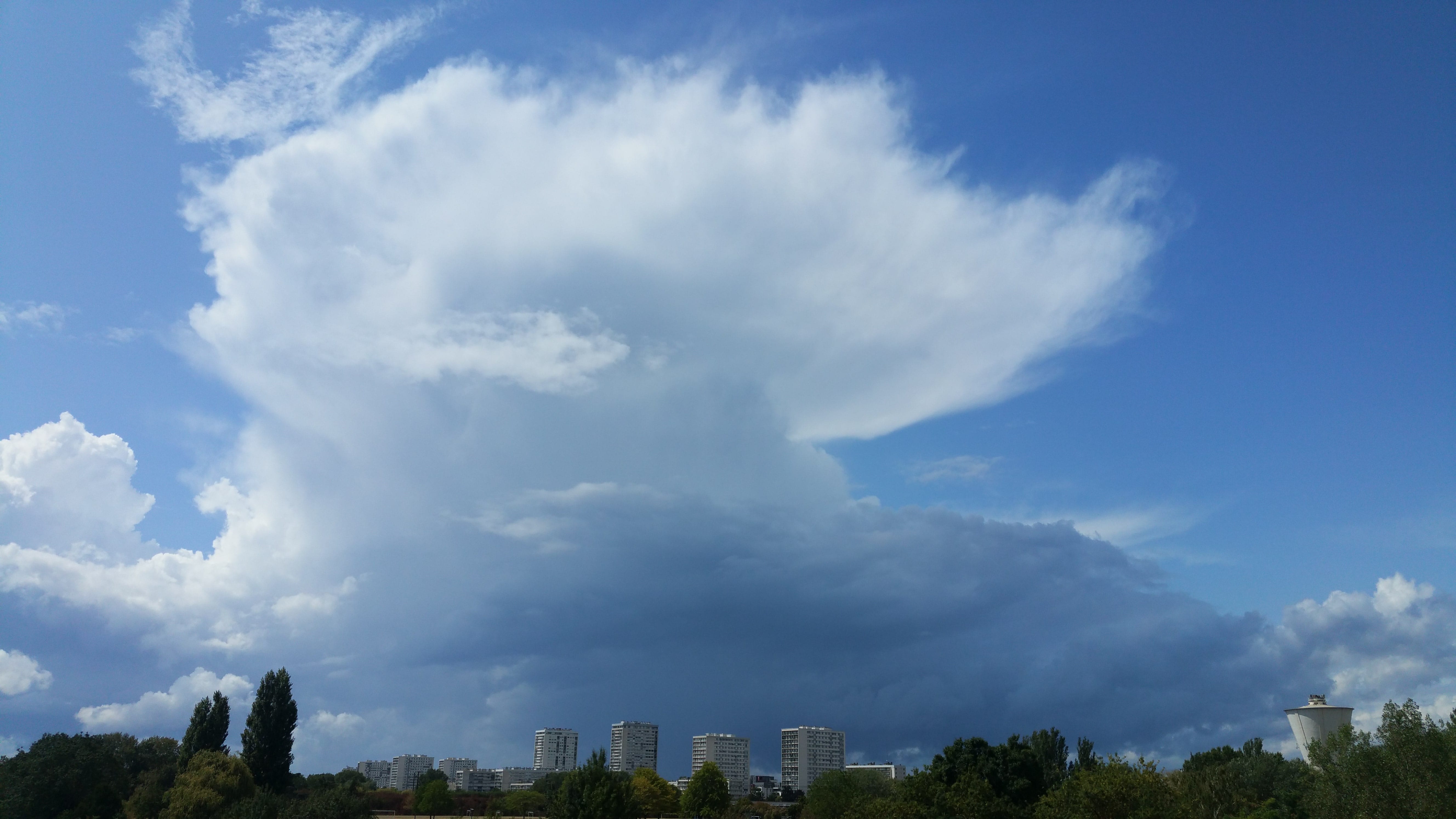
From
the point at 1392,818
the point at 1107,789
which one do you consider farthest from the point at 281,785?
the point at 1392,818

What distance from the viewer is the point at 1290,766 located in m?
95.6

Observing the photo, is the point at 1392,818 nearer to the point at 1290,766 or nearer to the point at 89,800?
the point at 1290,766

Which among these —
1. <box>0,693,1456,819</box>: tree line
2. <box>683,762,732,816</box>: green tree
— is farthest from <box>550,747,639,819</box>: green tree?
<box>683,762,732,816</box>: green tree

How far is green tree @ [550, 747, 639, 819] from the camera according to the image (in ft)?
233

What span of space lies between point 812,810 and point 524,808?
179ft

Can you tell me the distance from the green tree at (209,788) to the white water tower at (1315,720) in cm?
9722

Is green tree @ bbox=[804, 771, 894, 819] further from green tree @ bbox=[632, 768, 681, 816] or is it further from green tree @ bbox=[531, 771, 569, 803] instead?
green tree @ bbox=[531, 771, 569, 803]

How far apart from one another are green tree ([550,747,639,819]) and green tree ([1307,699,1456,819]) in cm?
4888

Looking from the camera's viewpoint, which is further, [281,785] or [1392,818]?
[281,785]

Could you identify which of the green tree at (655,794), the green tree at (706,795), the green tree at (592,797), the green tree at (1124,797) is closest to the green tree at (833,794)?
the green tree at (706,795)

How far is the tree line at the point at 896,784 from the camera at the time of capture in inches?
1934

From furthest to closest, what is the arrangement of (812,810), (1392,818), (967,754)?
(812,810) < (967,754) < (1392,818)

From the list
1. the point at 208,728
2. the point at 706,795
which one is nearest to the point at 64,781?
the point at 208,728

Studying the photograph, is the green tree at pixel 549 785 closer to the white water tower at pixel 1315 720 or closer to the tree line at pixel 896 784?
the tree line at pixel 896 784
